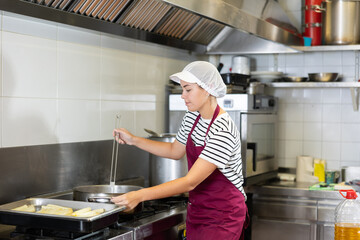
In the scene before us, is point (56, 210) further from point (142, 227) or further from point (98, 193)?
point (142, 227)

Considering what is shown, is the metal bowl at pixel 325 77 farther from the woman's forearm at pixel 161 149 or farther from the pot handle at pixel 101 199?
the pot handle at pixel 101 199

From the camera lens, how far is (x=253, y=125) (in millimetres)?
3508

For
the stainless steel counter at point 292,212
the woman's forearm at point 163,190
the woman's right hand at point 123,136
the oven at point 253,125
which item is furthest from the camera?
the stainless steel counter at point 292,212

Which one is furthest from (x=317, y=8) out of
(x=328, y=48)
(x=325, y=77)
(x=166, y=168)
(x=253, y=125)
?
(x=166, y=168)

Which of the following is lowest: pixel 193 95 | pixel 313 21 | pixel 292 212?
pixel 292 212

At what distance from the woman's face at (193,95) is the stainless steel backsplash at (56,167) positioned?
77 centimetres

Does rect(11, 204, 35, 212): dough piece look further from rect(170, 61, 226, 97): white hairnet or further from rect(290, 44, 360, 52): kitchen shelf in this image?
rect(290, 44, 360, 52): kitchen shelf

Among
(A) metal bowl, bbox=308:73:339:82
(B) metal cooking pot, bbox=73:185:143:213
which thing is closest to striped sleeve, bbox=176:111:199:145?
(B) metal cooking pot, bbox=73:185:143:213

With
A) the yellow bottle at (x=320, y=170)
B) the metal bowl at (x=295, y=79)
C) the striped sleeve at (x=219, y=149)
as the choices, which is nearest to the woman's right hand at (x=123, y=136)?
the striped sleeve at (x=219, y=149)

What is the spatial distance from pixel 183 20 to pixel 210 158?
1.54m

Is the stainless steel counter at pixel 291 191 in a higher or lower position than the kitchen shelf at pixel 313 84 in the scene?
lower

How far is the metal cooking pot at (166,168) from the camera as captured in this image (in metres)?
2.96

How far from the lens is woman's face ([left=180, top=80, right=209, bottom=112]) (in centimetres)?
235

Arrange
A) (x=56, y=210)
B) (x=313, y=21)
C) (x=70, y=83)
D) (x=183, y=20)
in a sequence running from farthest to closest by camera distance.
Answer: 1. (x=313, y=21)
2. (x=183, y=20)
3. (x=70, y=83)
4. (x=56, y=210)
